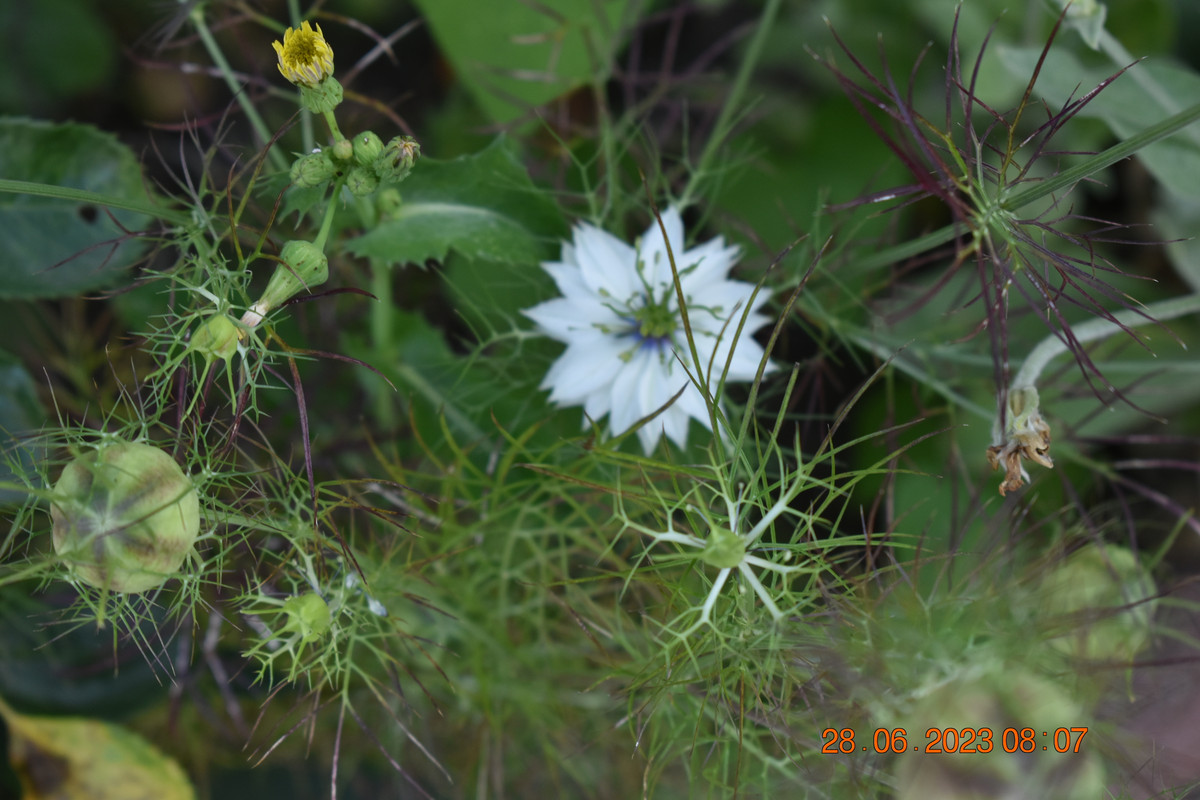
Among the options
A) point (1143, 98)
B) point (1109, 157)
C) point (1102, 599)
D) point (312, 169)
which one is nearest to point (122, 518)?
point (312, 169)

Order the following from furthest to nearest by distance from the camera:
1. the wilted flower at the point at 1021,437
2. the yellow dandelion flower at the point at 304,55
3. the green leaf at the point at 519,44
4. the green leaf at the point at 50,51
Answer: the green leaf at the point at 50,51 → the green leaf at the point at 519,44 → the wilted flower at the point at 1021,437 → the yellow dandelion flower at the point at 304,55

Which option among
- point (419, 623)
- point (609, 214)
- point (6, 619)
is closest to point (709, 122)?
point (609, 214)

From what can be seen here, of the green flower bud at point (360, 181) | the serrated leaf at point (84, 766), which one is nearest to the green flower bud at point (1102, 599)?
the green flower bud at point (360, 181)

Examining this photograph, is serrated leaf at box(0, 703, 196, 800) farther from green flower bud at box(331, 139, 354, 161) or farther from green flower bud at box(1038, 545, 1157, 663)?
green flower bud at box(1038, 545, 1157, 663)

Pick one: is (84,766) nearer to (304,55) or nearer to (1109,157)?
(304,55)

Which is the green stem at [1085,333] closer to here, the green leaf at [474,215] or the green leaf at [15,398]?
the green leaf at [474,215]
